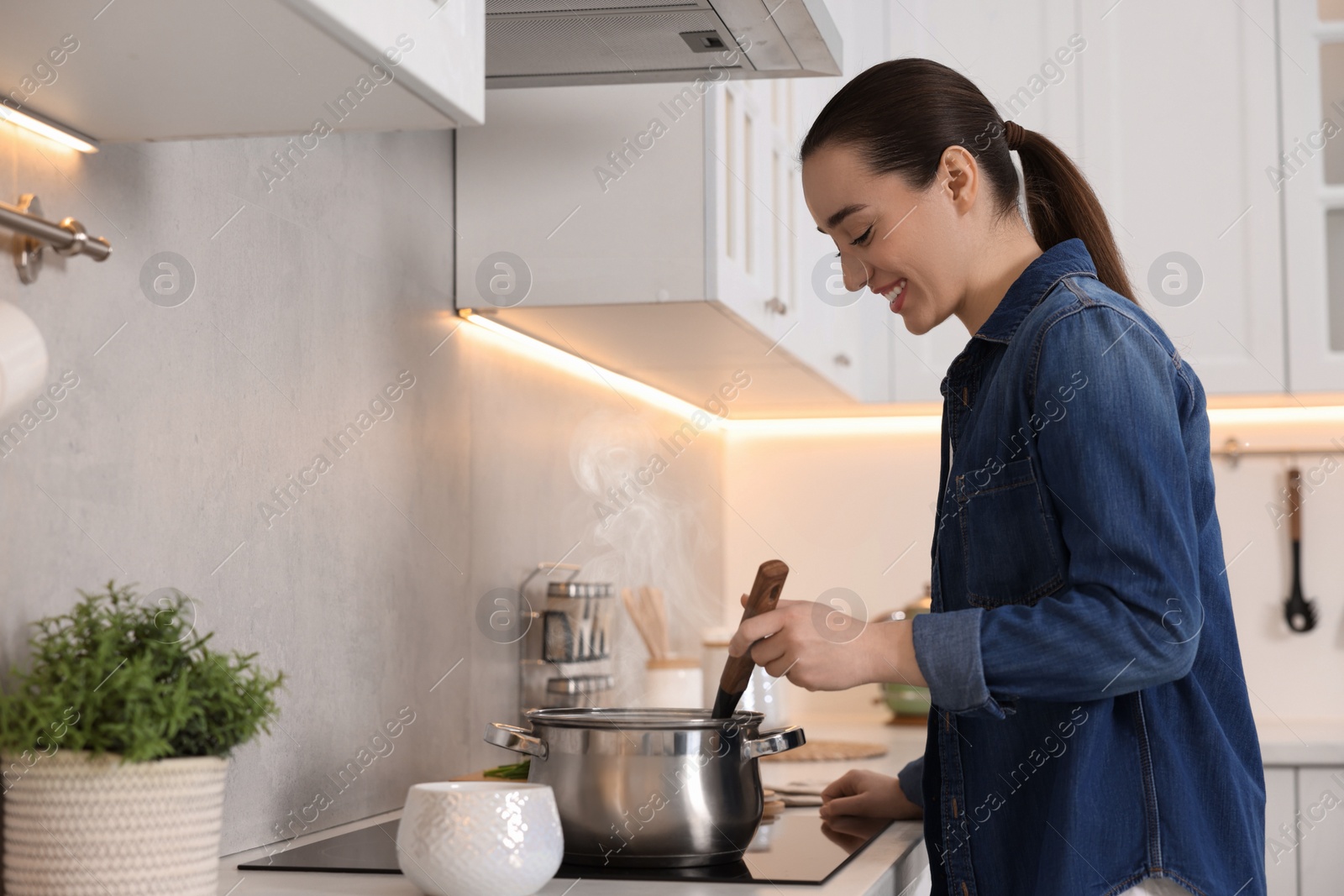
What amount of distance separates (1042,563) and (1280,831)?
5.23ft

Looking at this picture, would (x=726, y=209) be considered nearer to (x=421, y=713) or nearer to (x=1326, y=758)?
(x=421, y=713)

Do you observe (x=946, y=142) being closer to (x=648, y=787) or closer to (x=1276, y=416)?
(x=648, y=787)

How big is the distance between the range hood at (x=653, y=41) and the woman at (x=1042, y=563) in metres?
0.18

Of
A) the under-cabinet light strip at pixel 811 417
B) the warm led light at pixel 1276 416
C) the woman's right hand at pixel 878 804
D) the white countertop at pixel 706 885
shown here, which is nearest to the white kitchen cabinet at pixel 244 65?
the white countertop at pixel 706 885

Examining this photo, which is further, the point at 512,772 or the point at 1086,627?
the point at 512,772

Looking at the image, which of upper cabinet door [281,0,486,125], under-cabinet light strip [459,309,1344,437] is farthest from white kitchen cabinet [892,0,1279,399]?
upper cabinet door [281,0,486,125]

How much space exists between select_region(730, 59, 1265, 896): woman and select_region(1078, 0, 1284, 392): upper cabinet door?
147 centimetres

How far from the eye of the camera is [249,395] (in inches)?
46.2

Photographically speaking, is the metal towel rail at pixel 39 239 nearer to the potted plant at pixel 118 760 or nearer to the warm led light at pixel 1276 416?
the potted plant at pixel 118 760

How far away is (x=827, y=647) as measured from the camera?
99 centimetres

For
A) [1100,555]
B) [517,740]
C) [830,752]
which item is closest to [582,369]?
[830,752]

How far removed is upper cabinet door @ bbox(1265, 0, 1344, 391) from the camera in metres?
2.49

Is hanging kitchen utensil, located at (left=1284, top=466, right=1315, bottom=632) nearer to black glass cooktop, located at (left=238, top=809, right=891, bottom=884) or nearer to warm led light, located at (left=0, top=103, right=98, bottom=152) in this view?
black glass cooktop, located at (left=238, top=809, right=891, bottom=884)

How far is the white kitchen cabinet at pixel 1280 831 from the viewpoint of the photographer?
7.38 ft
